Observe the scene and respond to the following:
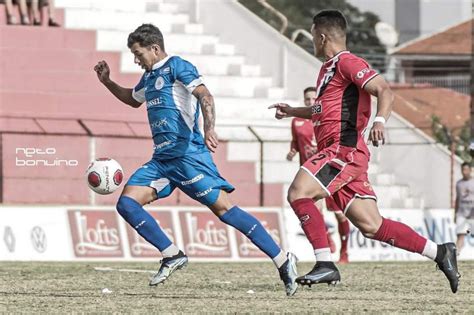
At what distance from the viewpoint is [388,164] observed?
24766mm

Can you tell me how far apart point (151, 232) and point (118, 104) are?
13010 millimetres

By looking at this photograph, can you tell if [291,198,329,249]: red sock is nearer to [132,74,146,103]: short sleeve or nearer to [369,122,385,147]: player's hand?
[369,122,385,147]: player's hand

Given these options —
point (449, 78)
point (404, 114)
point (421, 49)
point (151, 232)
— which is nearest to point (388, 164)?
point (404, 114)

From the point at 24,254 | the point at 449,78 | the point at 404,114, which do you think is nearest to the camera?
the point at 24,254

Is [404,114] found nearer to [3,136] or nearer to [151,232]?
[3,136]

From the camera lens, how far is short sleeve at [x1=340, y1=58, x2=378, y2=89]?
9789mm

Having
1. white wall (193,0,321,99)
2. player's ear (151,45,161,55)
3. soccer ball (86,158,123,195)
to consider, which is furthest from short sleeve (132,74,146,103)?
white wall (193,0,321,99)

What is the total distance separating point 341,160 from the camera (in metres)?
9.89

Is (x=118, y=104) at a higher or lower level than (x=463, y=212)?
higher

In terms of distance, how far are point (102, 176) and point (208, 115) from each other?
175cm

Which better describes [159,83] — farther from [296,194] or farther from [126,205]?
[296,194]

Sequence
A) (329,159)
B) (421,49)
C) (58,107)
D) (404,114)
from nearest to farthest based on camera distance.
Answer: (329,159)
(58,107)
(404,114)
(421,49)

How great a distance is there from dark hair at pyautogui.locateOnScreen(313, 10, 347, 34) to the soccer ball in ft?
8.39

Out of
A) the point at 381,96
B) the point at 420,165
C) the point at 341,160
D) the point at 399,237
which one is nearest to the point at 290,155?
the point at 399,237
